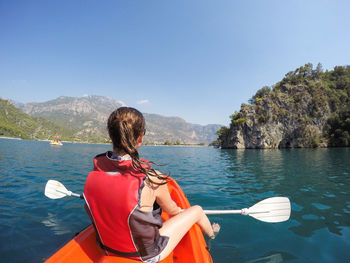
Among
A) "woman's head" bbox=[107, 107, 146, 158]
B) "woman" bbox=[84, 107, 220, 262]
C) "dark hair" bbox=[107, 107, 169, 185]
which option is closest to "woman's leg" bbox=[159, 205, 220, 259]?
"woman" bbox=[84, 107, 220, 262]

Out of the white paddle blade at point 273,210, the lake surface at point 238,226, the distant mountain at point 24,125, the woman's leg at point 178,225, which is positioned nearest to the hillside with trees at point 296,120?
the lake surface at point 238,226

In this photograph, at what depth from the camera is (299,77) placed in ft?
238

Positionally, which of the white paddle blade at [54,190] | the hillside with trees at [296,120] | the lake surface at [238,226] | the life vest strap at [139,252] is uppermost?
the hillside with trees at [296,120]

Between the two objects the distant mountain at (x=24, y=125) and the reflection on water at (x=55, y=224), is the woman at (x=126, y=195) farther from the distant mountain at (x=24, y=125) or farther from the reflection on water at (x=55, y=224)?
the distant mountain at (x=24, y=125)

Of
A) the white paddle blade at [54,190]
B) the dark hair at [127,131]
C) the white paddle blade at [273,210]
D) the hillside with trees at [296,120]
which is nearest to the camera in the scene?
the dark hair at [127,131]

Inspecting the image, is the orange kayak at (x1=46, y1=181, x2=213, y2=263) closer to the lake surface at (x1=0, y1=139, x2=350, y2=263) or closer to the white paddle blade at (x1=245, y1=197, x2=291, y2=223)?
the lake surface at (x1=0, y1=139, x2=350, y2=263)

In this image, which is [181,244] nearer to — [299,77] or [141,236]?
[141,236]

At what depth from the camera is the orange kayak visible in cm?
203

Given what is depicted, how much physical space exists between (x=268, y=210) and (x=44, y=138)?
163523 mm

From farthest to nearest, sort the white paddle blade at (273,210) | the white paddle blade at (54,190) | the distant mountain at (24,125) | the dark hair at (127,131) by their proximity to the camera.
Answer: the distant mountain at (24,125) → the white paddle blade at (54,190) → the white paddle blade at (273,210) → the dark hair at (127,131)

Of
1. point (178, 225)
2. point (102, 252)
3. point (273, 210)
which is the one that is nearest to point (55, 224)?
point (102, 252)

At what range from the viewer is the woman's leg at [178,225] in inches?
79.2

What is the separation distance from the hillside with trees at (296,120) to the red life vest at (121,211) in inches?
2382

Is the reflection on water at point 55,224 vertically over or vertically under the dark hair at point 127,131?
under
